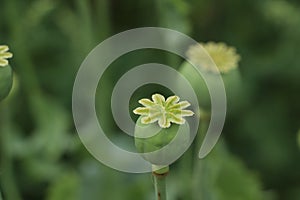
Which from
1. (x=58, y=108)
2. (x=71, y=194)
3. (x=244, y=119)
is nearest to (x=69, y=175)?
(x=71, y=194)

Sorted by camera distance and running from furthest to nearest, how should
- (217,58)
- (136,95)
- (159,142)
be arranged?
1. (136,95)
2. (217,58)
3. (159,142)

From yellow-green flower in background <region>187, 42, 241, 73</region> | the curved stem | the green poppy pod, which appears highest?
yellow-green flower in background <region>187, 42, 241, 73</region>

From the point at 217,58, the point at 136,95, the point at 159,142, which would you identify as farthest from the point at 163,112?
the point at 136,95

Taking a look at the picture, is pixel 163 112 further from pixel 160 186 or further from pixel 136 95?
pixel 136 95

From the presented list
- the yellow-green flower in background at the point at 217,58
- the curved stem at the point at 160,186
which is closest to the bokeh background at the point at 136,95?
the yellow-green flower in background at the point at 217,58

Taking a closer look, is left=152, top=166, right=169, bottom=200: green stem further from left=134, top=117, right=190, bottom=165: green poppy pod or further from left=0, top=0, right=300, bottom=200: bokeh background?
left=0, top=0, right=300, bottom=200: bokeh background

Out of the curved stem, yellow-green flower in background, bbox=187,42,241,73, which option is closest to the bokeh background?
yellow-green flower in background, bbox=187,42,241,73
